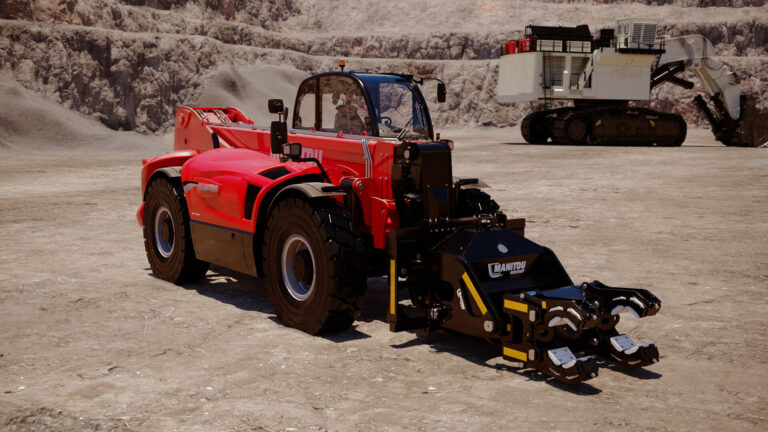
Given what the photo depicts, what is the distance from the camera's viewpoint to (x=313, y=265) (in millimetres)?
6234

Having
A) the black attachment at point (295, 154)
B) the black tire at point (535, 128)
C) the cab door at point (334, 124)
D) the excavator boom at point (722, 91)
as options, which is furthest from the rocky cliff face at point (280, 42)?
the black attachment at point (295, 154)

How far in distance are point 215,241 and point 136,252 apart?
2.99 meters

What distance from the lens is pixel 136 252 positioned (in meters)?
9.93

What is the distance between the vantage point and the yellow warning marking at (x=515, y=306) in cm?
523

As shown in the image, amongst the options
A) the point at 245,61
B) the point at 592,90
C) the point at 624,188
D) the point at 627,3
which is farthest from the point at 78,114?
the point at 627,3

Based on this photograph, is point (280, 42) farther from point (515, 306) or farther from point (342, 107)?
point (515, 306)

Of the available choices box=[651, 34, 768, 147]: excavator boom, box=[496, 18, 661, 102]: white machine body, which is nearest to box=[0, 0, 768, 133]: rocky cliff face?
box=[496, 18, 661, 102]: white machine body

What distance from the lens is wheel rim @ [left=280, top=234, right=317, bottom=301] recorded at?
628 cm

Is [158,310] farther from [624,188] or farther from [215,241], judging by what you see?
[624,188]

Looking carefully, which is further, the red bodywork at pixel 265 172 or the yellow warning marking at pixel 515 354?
the red bodywork at pixel 265 172

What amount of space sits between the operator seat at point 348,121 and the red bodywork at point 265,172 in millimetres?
164

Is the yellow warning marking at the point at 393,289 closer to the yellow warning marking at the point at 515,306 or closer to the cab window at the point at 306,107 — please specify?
the yellow warning marking at the point at 515,306

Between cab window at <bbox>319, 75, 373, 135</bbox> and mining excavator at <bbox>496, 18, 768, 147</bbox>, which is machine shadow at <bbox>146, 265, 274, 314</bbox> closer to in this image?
cab window at <bbox>319, 75, 373, 135</bbox>

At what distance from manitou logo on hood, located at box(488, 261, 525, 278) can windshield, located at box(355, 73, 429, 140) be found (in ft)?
5.98
